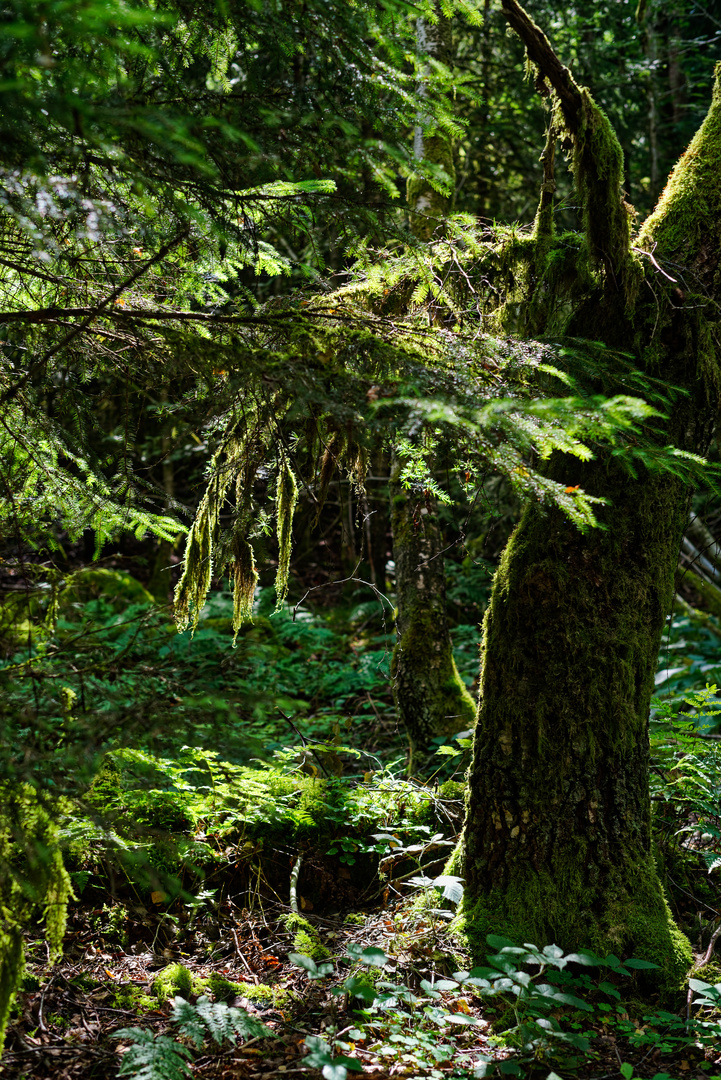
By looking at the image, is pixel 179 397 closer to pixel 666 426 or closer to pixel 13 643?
pixel 13 643

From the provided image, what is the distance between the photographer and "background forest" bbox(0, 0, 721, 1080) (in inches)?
89.7

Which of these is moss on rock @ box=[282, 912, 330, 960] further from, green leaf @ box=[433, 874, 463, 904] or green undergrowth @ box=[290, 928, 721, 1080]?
green leaf @ box=[433, 874, 463, 904]

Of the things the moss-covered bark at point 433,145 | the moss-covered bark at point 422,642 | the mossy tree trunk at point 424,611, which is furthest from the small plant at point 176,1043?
the moss-covered bark at point 433,145

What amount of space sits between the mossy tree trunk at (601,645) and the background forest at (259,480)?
4.5 inches

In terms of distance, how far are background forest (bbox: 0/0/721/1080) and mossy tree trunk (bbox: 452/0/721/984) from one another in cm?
12

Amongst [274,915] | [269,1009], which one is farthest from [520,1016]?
[274,915]

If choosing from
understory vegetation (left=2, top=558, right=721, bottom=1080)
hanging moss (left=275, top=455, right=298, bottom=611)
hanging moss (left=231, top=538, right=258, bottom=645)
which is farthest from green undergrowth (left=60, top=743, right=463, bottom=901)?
hanging moss (left=275, top=455, right=298, bottom=611)

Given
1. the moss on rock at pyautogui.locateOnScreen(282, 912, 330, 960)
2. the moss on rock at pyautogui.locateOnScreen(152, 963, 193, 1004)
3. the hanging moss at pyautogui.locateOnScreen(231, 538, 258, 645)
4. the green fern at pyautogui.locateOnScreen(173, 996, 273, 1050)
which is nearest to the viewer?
the green fern at pyautogui.locateOnScreen(173, 996, 273, 1050)

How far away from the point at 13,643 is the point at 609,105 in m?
11.5

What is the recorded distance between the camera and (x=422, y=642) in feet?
18.9

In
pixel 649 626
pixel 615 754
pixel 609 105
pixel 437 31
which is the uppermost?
pixel 609 105

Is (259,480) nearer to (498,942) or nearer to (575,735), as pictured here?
(575,735)

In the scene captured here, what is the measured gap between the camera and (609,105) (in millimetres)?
10430

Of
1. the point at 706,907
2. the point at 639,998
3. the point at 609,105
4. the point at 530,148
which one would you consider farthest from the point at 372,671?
the point at 609,105
